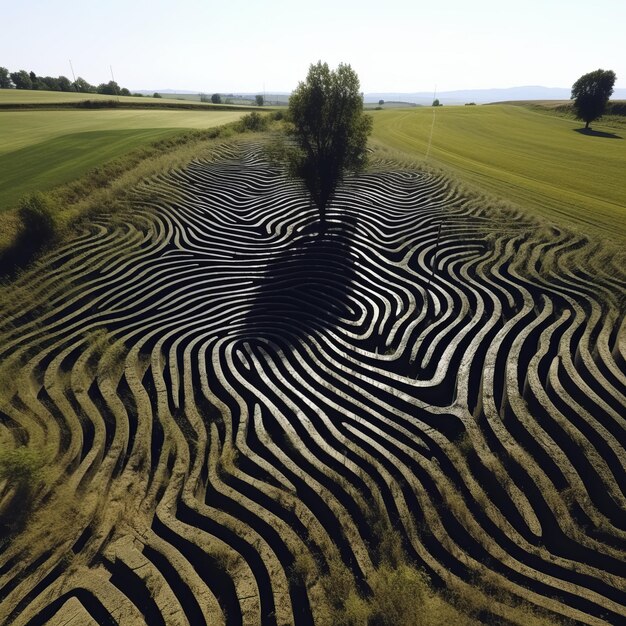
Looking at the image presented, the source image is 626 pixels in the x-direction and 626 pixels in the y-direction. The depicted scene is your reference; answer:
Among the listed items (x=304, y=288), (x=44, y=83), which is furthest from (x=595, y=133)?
(x=44, y=83)

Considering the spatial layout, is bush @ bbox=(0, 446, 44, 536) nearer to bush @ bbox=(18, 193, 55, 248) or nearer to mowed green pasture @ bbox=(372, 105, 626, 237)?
bush @ bbox=(18, 193, 55, 248)

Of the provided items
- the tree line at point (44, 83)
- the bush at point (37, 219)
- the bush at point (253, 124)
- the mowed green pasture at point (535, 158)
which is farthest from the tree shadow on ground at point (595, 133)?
the tree line at point (44, 83)

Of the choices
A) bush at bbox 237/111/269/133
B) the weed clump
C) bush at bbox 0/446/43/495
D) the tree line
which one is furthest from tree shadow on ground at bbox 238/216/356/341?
the tree line

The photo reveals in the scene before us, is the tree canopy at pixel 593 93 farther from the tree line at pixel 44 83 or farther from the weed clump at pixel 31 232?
the tree line at pixel 44 83

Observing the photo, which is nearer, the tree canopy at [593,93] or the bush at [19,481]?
the bush at [19,481]

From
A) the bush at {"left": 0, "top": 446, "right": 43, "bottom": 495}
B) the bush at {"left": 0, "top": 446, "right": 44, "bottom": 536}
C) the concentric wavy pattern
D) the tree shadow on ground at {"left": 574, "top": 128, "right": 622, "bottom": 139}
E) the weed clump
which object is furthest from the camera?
the tree shadow on ground at {"left": 574, "top": 128, "right": 622, "bottom": 139}

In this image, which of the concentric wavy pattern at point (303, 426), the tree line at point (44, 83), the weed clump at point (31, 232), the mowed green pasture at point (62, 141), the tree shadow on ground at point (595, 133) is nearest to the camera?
the concentric wavy pattern at point (303, 426)
